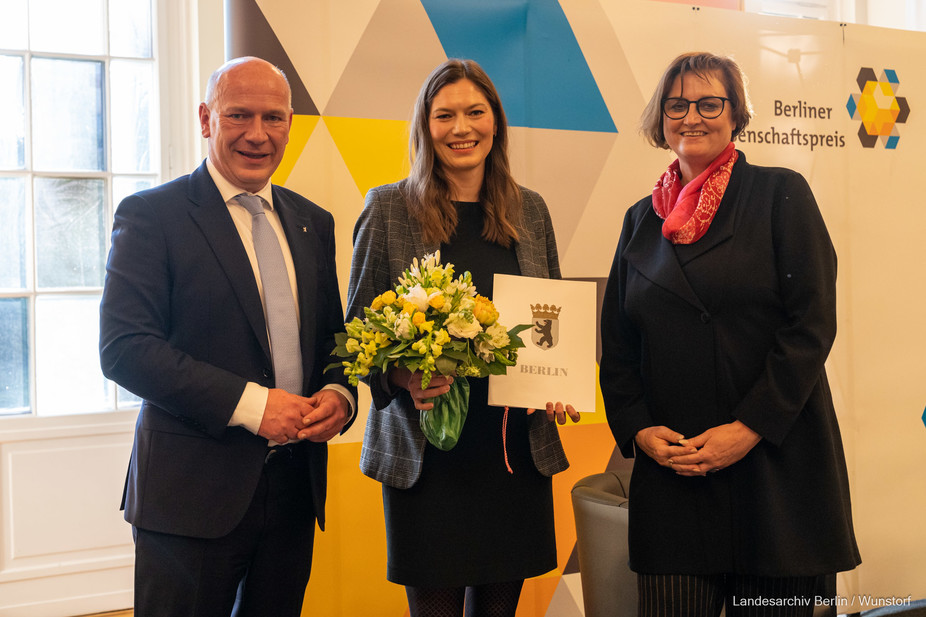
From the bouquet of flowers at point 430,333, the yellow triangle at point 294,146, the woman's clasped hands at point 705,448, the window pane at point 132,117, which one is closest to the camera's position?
the bouquet of flowers at point 430,333

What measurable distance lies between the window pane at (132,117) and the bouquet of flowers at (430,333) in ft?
9.68

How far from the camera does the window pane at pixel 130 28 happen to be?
4.05 meters

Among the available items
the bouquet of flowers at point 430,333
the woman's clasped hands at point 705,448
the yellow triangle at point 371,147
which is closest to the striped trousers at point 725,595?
the woman's clasped hands at point 705,448

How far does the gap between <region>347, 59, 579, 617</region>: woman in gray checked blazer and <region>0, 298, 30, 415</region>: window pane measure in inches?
111

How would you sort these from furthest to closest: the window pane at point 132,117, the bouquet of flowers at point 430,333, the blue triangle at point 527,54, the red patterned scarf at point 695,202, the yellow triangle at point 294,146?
1. the window pane at point 132,117
2. the blue triangle at point 527,54
3. the yellow triangle at point 294,146
4. the red patterned scarf at point 695,202
5. the bouquet of flowers at point 430,333

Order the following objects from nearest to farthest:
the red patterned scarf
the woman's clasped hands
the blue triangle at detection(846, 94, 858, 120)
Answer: the woman's clasped hands < the red patterned scarf < the blue triangle at detection(846, 94, 858, 120)

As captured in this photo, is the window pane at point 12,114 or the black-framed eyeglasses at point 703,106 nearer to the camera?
the black-framed eyeglasses at point 703,106

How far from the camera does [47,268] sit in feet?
13.1

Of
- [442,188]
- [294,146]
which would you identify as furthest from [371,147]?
[442,188]

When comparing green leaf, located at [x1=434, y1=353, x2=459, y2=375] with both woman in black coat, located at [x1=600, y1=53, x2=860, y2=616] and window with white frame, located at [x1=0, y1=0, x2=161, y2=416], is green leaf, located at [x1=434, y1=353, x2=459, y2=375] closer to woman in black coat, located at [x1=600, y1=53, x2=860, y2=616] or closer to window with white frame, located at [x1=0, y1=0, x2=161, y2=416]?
woman in black coat, located at [x1=600, y1=53, x2=860, y2=616]

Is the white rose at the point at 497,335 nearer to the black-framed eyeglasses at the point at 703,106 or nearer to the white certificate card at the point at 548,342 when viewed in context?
the white certificate card at the point at 548,342

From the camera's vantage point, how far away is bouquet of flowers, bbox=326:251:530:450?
5.34 feet

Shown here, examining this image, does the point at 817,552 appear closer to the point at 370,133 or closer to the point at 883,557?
the point at 370,133

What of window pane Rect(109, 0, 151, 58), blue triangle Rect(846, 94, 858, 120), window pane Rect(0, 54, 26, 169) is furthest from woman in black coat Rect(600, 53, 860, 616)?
window pane Rect(0, 54, 26, 169)
